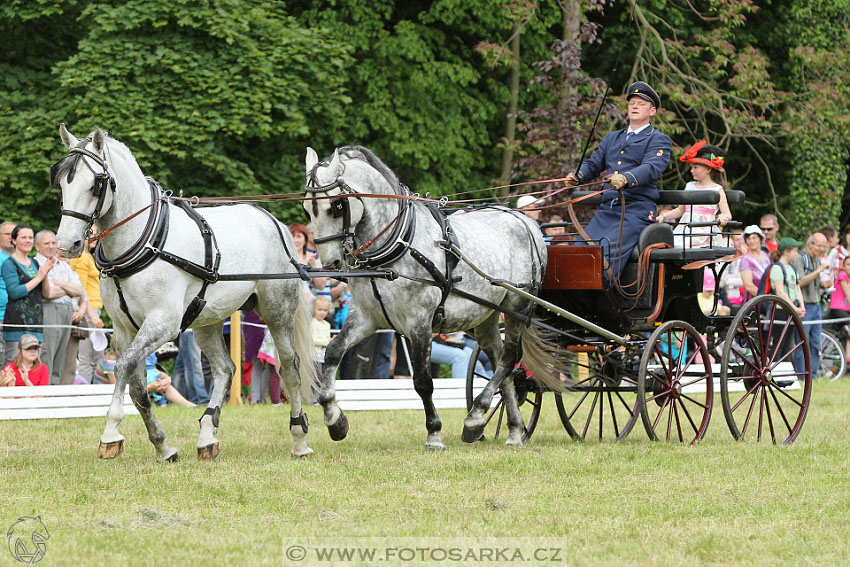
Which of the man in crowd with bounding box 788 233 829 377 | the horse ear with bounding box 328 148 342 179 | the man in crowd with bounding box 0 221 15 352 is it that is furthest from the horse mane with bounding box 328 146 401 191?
the man in crowd with bounding box 788 233 829 377

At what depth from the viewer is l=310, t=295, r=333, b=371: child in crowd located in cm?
1310

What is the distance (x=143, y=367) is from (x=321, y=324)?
16.9ft

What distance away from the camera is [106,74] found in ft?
53.8

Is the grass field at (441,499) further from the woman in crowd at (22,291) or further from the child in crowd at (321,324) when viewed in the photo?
the child in crowd at (321,324)

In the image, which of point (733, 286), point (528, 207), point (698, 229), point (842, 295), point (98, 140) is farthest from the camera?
point (842, 295)

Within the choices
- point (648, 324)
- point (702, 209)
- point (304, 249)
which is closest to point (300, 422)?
point (648, 324)

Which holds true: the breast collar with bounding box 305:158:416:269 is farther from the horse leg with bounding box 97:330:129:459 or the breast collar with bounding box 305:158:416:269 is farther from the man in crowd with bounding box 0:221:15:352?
the man in crowd with bounding box 0:221:15:352

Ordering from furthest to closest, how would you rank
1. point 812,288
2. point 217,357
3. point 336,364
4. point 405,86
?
point 405,86 → point 812,288 → point 217,357 → point 336,364

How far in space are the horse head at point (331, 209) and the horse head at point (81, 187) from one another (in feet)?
4.35

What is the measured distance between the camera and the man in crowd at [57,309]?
12.1 m

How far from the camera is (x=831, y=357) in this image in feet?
58.4

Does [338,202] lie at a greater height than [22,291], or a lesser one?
greater

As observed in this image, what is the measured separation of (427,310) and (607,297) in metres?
1.48

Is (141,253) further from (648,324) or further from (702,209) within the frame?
(702,209)
